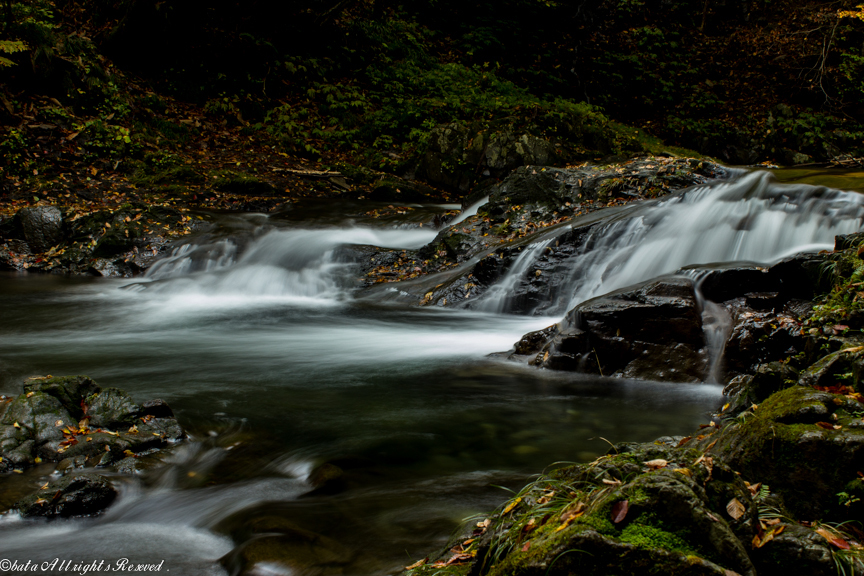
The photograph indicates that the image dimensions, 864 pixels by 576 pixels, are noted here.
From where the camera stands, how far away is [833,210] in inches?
303

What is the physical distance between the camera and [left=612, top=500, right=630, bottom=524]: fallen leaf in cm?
171

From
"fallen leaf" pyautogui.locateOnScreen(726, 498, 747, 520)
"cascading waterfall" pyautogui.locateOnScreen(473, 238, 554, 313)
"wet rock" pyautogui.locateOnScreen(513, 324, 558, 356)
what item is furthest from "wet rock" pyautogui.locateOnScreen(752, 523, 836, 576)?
"cascading waterfall" pyautogui.locateOnScreen(473, 238, 554, 313)

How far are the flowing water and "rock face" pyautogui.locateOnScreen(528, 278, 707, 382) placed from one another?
0.25 m

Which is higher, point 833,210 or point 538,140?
point 538,140

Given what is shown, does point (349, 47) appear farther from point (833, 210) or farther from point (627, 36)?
point (833, 210)

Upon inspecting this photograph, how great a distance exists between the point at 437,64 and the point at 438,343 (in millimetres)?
16392

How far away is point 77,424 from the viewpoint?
12.4 ft

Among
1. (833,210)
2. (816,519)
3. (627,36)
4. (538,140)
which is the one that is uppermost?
(627,36)

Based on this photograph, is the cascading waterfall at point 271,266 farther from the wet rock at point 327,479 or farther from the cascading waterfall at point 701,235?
the wet rock at point 327,479

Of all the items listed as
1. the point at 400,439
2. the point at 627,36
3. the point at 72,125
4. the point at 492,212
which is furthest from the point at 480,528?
the point at 627,36

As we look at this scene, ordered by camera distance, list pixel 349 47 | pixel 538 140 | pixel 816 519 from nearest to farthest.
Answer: pixel 816 519
pixel 538 140
pixel 349 47

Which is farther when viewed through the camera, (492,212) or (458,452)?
(492,212)

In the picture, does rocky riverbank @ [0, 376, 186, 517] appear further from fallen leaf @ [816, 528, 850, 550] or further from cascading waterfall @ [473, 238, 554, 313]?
cascading waterfall @ [473, 238, 554, 313]

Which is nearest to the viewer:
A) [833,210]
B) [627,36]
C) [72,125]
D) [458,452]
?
[458,452]
